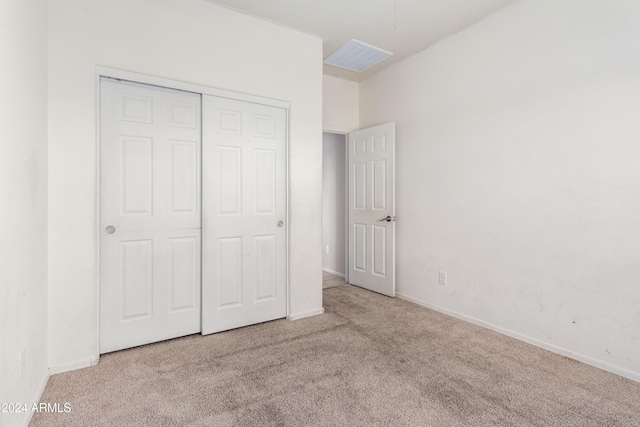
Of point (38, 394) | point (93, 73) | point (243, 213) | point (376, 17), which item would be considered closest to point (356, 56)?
point (376, 17)

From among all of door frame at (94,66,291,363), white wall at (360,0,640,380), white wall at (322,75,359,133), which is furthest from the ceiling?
white wall at (322,75,359,133)

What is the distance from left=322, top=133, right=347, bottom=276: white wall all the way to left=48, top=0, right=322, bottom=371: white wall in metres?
1.92

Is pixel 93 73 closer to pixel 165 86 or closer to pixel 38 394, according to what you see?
pixel 165 86

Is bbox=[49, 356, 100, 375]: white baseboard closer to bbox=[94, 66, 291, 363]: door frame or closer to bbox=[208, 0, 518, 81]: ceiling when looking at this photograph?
bbox=[94, 66, 291, 363]: door frame

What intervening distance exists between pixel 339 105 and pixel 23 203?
3.57 m

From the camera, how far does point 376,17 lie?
283 cm

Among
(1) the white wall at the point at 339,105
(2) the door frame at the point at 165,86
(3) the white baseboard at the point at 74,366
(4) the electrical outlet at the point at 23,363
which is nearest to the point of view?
(4) the electrical outlet at the point at 23,363

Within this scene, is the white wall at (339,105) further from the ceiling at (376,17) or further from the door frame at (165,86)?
the door frame at (165,86)

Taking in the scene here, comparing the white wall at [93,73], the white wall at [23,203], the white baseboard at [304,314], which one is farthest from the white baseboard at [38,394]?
the white baseboard at [304,314]

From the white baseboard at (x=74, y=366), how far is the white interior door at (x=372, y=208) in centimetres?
295

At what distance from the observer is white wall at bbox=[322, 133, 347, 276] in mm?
4906

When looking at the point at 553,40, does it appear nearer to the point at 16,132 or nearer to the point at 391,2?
the point at 391,2

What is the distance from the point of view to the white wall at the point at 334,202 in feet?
16.1

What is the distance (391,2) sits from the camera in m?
2.62
